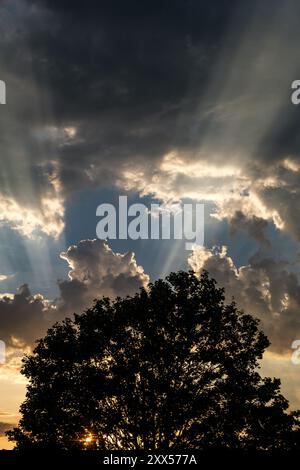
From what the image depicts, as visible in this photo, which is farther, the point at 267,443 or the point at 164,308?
the point at 164,308

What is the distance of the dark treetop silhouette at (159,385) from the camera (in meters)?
33.6

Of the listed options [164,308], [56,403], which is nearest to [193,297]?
[164,308]

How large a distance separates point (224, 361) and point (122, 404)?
835cm

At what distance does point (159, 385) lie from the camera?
111 feet

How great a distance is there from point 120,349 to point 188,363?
213 inches

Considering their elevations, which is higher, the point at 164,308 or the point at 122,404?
the point at 164,308

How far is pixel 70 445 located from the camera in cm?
3394

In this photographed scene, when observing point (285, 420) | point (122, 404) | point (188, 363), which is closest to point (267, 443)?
point (285, 420)

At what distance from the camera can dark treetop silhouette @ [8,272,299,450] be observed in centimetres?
3362
